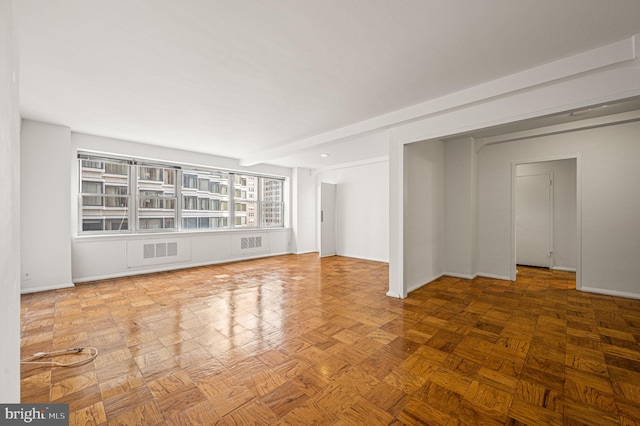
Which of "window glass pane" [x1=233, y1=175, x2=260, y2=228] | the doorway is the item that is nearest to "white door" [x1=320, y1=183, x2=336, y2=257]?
the doorway

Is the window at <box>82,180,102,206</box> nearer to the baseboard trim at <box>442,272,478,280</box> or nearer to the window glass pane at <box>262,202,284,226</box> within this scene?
the window glass pane at <box>262,202,284,226</box>

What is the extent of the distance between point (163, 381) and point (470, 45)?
11.4 ft

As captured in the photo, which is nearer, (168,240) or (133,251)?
(133,251)

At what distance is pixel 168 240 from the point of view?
17.9 ft

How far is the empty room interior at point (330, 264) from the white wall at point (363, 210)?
1163 millimetres

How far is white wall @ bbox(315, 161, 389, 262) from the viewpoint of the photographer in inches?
256

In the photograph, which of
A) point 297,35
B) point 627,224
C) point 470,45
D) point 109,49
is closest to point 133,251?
point 109,49

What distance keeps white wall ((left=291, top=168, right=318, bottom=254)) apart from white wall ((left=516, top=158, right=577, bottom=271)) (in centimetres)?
560

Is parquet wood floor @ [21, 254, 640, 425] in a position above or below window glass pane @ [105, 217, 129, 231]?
below

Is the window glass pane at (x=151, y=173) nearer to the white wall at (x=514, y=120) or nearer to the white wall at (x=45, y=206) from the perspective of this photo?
the white wall at (x=45, y=206)

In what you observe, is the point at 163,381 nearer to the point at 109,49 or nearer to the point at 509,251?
the point at 109,49

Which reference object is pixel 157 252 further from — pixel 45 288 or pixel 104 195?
pixel 45 288

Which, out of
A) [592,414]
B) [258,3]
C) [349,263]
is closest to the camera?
[592,414]

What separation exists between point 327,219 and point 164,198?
398cm
